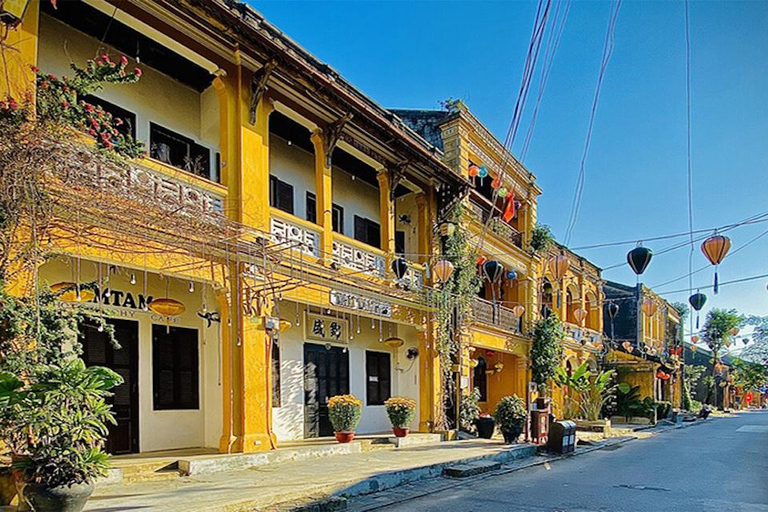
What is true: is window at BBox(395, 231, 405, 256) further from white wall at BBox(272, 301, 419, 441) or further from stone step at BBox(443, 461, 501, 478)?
stone step at BBox(443, 461, 501, 478)

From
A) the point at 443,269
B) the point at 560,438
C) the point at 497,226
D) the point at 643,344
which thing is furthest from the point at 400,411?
the point at 643,344

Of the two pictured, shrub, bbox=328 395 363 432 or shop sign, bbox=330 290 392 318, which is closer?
shrub, bbox=328 395 363 432

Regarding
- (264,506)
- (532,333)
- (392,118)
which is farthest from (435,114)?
(264,506)

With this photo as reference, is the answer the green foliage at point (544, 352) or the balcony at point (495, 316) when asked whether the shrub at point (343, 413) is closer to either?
the balcony at point (495, 316)

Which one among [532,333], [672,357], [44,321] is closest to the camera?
[44,321]

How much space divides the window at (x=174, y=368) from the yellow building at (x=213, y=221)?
0.02m

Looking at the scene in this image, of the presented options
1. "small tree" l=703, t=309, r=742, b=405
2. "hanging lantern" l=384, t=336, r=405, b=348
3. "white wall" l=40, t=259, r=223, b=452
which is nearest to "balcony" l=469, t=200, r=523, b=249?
"hanging lantern" l=384, t=336, r=405, b=348

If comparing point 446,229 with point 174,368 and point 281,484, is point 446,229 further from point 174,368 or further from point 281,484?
point 281,484

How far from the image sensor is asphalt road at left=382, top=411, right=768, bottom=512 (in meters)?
8.14

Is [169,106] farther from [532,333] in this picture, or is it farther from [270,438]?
[532,333]

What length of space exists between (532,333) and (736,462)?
887cm

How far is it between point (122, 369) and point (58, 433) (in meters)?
4.16

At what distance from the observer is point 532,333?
2122cm

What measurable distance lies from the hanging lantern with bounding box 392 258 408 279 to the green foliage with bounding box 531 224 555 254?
9172 mm
